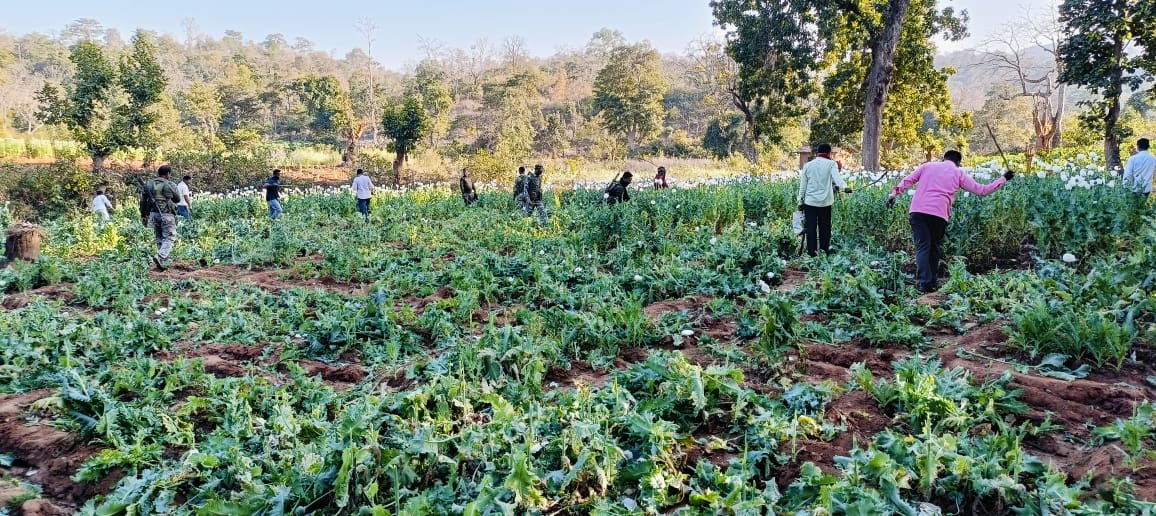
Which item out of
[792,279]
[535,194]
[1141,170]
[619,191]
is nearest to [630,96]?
[535,194]

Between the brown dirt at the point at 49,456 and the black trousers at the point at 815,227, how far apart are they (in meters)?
6.89

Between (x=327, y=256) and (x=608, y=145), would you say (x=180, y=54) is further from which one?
(x=327, y=256)

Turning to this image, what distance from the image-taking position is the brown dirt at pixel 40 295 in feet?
22.1

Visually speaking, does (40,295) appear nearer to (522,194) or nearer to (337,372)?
(337,372)

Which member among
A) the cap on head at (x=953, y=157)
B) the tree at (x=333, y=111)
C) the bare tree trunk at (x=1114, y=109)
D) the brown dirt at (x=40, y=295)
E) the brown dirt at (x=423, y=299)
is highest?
the tree at (x=333, y=111)

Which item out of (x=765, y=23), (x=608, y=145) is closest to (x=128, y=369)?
(x=765, y=23)

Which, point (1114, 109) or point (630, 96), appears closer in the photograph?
point (1114, 109)

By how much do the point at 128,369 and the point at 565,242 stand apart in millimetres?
5894

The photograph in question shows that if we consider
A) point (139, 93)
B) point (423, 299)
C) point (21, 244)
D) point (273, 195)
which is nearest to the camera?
point (423, 299)

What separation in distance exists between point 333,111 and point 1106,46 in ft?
103

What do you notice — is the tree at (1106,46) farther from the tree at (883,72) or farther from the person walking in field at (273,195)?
the person walking in field at (273,195)

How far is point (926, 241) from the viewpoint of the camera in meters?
6.05

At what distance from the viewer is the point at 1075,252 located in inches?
244

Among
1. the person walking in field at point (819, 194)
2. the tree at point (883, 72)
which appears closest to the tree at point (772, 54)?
the tree at point (883, 72)
